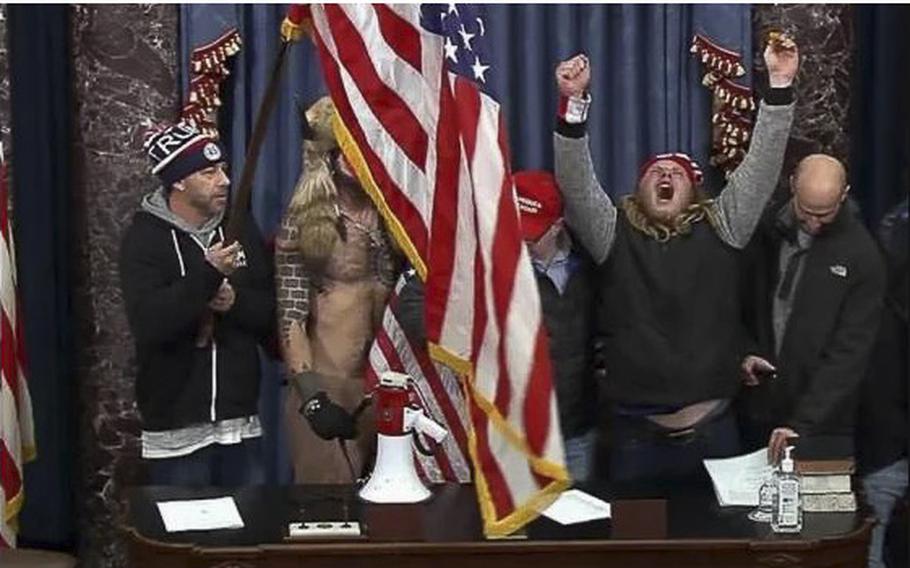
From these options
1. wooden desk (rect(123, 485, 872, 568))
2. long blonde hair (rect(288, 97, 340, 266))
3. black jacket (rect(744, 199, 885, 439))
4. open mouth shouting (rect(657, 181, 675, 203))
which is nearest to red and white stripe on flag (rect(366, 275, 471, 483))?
long blonde hair (rect(288, 97, 340, 266))

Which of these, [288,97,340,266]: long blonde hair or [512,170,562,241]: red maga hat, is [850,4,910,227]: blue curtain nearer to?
[512,170,562,241]: red maga hat

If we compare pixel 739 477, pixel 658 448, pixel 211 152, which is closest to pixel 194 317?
pixel 211 152

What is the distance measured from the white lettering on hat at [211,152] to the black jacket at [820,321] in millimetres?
1421

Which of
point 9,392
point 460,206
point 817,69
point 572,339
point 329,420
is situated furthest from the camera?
point 817,69

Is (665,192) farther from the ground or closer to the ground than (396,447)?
farther from the ground

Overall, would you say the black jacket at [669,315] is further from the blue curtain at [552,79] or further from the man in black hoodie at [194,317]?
the man in black hoodie at [194,317]

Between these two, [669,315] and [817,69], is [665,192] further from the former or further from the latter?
[817,69]

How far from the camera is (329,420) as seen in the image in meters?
5.07

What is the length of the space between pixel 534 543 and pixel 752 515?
0.55 metres

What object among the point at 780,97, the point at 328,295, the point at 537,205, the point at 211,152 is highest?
the point at 780,97

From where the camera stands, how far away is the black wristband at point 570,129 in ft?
15.9

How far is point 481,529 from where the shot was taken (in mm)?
4332

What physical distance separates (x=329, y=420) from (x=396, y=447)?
648 mm

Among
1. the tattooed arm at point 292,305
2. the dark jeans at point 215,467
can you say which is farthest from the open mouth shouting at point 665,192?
the dark jeans at point 215,467
